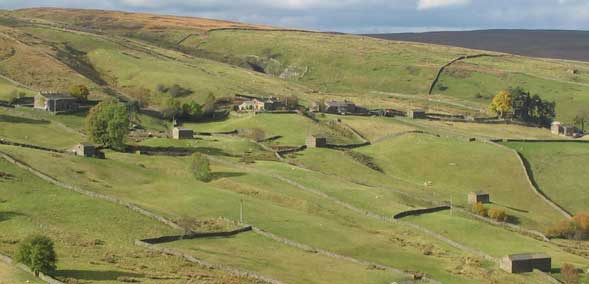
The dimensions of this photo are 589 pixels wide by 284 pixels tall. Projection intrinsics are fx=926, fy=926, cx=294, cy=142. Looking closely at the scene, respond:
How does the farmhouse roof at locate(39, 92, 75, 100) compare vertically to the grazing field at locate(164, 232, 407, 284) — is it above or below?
above

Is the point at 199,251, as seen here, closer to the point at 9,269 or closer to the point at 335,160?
the point at 9,269

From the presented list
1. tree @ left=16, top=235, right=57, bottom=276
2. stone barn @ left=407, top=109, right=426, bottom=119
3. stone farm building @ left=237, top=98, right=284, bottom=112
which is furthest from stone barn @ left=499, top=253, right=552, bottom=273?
stone barn @ left=407, top=109, right=426, bottom=119

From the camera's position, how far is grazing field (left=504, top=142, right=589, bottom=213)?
116938mm

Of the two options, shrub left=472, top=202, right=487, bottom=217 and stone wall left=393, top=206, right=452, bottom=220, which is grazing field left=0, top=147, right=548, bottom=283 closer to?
stone wall left=393, top=206, right=452, bottom=220

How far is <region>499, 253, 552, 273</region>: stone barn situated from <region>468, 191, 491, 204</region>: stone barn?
89.7 feet

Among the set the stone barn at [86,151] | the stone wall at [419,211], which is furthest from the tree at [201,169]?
the stone wall at [419,211]

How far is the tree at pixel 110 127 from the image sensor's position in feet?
379

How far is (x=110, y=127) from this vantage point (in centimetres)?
11519

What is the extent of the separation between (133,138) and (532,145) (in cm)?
6081

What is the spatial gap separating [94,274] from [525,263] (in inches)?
1473

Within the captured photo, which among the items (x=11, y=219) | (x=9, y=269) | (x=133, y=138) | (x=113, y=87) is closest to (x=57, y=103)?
(x=133, y=138)

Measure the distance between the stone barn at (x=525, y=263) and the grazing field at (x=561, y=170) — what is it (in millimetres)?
34446

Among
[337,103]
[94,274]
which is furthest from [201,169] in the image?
[337,103]

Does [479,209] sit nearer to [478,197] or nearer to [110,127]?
[478,197]
